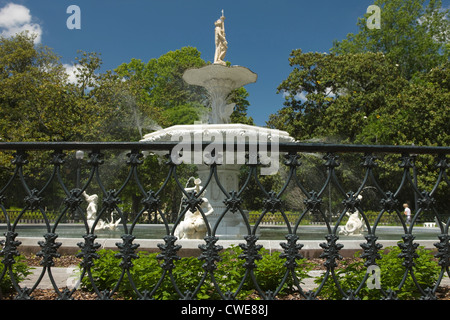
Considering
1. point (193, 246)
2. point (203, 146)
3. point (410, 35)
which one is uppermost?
point (410, 35)

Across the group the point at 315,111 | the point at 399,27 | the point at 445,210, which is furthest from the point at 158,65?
the point at 445,210

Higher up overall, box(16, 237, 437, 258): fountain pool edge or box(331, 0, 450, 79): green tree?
box(331, 0, 450, 79): green tree

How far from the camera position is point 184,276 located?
3.44 meters

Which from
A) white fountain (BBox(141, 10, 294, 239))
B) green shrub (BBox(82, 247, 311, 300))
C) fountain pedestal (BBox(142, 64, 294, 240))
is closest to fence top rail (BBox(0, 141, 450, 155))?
green shrub (BBox(82, 247, 311, 300))

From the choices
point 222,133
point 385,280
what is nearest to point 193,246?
point 385,280

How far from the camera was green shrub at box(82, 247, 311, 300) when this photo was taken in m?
3.38

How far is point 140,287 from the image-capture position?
3.40 meters

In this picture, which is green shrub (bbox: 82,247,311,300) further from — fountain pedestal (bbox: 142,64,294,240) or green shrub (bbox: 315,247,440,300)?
fountain pedestal (bbox: 142,64,294,240)

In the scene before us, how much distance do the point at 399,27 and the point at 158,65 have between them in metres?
23.7

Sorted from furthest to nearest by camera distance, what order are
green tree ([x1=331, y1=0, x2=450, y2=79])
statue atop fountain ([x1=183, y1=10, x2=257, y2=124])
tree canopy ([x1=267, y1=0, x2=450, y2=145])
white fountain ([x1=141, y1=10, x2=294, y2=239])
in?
green tree ([x1=331, y1=0, x2=450, y2=79])
tree canopy ([x1=267, y1=0, x2=450, y2=145])
statue atop fountain ([x1=183, y1=10, x2=257, y2=124])
white fountain ([x1=141, y1=10, x2=294, y2=239])

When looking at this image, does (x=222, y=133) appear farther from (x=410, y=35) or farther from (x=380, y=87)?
(x=410, y=35)

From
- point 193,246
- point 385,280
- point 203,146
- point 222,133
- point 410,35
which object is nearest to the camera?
point 203,146

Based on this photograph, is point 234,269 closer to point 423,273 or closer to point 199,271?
point 199,271
